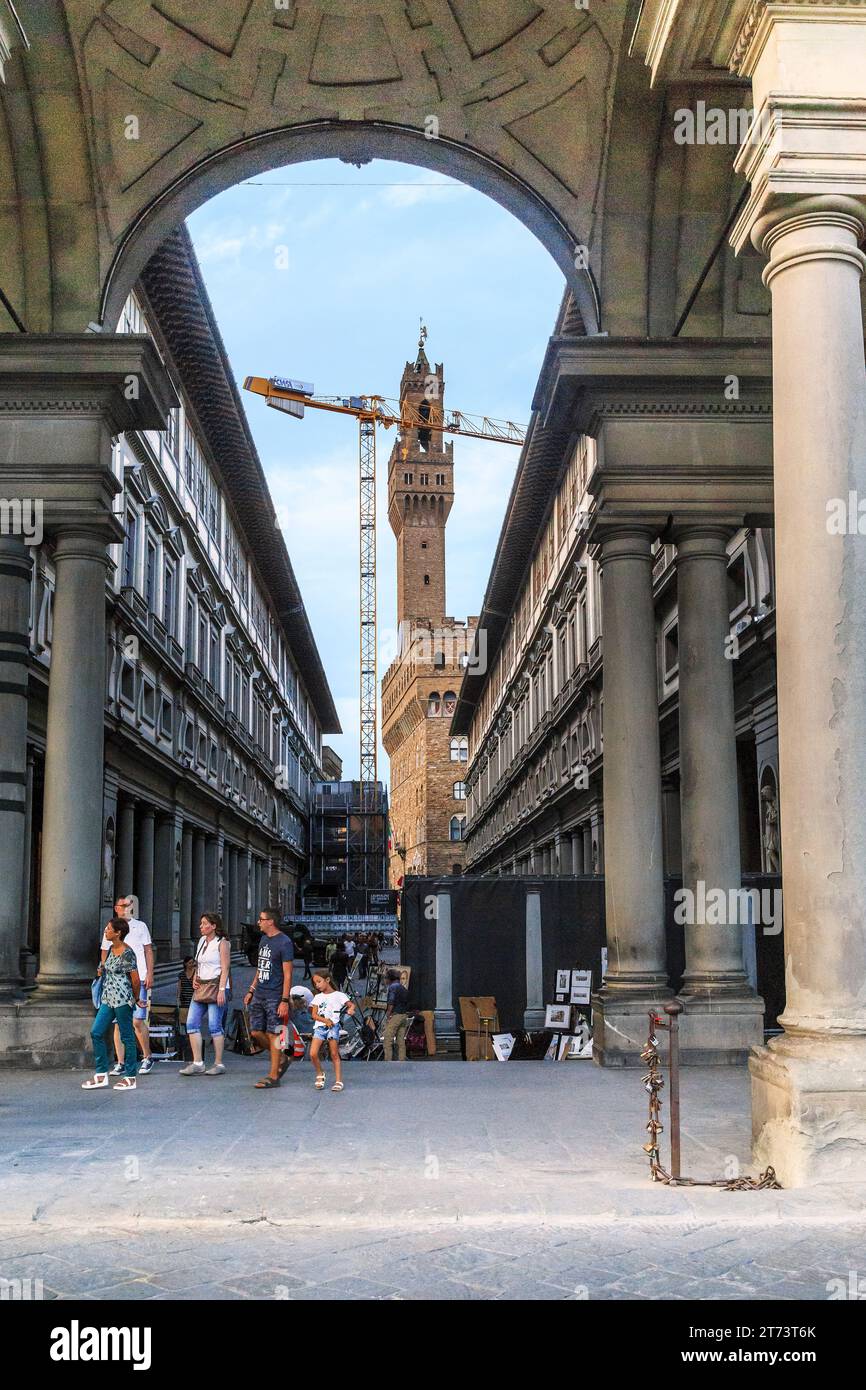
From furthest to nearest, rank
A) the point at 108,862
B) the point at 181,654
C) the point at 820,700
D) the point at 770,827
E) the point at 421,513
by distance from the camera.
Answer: the point at 421,513
the point at 181,654
the point at 108,862
the point at 770,827
the point at 820,700

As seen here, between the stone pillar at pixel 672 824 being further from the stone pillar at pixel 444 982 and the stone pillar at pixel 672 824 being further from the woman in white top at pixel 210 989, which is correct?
the woman in white top at pixel 210 989

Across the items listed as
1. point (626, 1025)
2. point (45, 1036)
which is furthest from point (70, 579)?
point (626, 1025)

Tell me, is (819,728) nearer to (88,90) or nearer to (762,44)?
(762,44)

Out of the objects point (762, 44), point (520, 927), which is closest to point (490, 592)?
point (520, 927)

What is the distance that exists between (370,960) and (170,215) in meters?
31.4

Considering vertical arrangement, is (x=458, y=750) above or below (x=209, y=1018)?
above

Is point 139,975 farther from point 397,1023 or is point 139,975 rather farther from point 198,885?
point 198,885

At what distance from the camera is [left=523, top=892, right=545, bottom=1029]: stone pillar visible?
2044cm

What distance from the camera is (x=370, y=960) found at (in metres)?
44.0

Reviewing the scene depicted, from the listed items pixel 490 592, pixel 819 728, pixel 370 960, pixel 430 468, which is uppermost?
pixel 430 468

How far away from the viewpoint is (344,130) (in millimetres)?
16000

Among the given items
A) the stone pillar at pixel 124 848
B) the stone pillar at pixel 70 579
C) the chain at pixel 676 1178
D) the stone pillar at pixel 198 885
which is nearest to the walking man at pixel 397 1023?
the stone pillar at pixel 70 579

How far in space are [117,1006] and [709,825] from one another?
21.0 ft

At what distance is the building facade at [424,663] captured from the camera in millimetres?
111375
